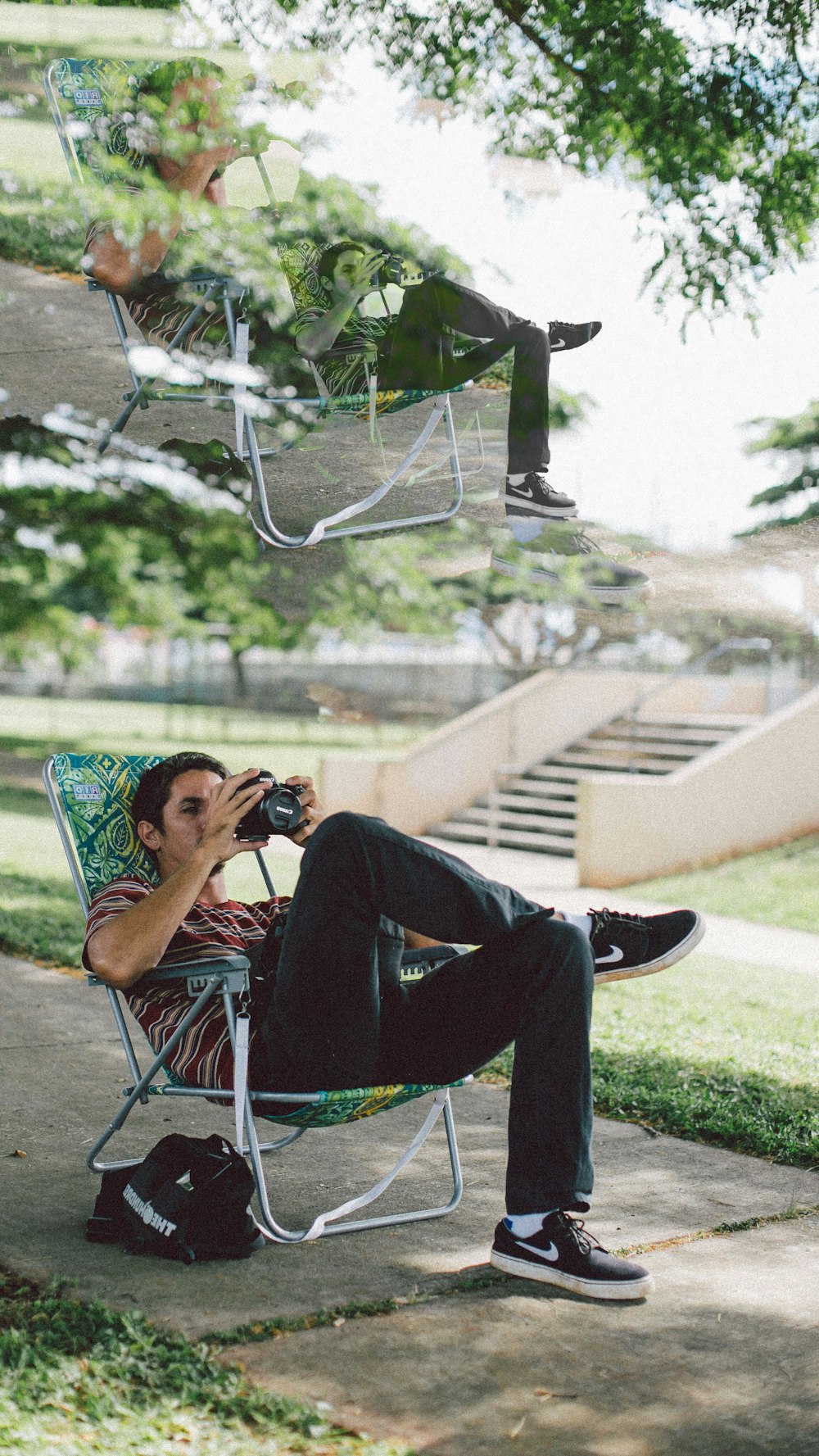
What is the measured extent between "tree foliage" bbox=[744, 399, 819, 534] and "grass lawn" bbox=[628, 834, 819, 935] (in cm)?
560

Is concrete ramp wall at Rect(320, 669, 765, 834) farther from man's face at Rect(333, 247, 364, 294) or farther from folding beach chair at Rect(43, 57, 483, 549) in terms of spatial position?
man's face at Rect(333, 247, 364, 294)

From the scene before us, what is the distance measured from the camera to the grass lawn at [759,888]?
32.7 ft

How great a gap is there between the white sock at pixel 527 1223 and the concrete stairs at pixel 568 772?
375 inches

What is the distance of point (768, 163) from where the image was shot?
4.42 m

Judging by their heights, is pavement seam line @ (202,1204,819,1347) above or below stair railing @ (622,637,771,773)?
below

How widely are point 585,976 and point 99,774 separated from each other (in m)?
1.39

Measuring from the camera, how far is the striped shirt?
302 cm

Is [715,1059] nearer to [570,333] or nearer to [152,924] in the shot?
[570,333]

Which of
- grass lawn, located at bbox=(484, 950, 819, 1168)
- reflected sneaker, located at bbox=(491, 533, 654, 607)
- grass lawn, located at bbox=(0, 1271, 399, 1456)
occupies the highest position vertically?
reflected sneaker, located at bbox=(491, 533, 654, 607)

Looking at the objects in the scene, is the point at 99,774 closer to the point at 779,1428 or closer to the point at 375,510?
the point at 375,510

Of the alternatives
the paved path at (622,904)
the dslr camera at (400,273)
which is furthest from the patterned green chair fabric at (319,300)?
the paved path at (622,904)

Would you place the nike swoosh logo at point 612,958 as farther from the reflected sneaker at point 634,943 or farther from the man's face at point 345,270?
the man's face at point 345,270

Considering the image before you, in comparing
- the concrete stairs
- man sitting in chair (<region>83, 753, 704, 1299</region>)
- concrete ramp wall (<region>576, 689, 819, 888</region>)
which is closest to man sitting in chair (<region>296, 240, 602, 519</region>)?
man sitting in chair (<region>83, 753, 704, 1299</region>)

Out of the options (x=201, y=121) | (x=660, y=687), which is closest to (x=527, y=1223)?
(x=201, y=121)
